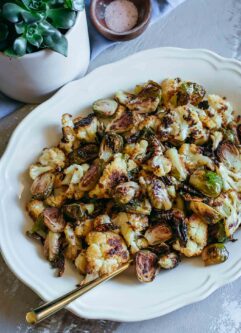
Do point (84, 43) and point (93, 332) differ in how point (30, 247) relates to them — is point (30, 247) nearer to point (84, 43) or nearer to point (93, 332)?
point (93, 332)

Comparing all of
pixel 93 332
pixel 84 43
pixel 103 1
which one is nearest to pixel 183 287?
pixel 93 332

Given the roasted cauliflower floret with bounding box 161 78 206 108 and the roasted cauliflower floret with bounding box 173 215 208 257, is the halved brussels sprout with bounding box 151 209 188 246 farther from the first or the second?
the roasted cauliflower floret with bounding box 161 78 206 108

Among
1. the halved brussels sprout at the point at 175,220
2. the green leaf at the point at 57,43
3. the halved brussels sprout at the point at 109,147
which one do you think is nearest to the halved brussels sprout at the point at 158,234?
the halved brussels sprout at the point at 175,220

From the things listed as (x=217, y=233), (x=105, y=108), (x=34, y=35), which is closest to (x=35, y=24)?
(x=34, y=35)

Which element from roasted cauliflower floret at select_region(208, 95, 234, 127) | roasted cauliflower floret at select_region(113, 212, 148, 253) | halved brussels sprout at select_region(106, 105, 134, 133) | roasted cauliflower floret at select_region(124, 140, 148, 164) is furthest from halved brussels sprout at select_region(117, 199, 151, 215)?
roasted cauliflower floret at select_region(208, 95, 234, 127)

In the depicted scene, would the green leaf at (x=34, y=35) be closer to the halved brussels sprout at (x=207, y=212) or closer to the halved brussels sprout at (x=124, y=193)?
the halved brussels sprout at (x=124, y=193)

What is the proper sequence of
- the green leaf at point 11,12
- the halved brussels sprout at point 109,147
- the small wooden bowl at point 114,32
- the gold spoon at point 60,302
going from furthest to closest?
the small wooden bowl at point 114,32 → the halved brussels sprout at point 109,147 → the green leaf at point 11,12 → the gold spoon at point 60,302
